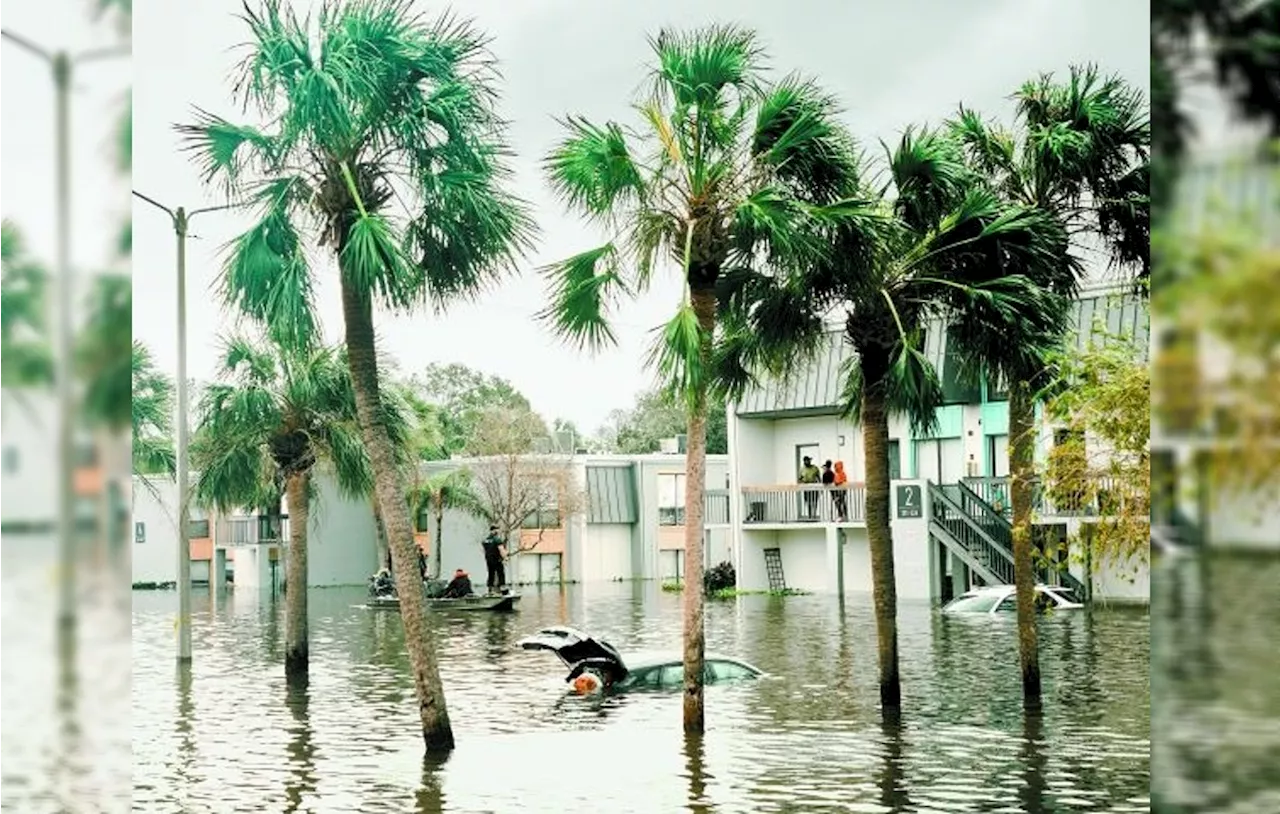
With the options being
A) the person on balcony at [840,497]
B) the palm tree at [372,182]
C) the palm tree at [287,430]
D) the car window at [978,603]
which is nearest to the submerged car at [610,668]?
the palm tree at [287,430]

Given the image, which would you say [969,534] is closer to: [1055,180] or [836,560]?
[836,560]

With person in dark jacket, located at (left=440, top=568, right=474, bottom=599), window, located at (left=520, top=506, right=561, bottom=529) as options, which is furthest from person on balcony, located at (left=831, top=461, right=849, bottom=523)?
person in dark jacket, located at (left=440, top=568, right=474, bottom=599)

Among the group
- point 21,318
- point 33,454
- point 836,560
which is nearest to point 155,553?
point 836,560

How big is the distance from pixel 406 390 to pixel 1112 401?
19.2 metres

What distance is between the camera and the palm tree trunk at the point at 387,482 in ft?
31.9

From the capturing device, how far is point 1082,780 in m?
9.95

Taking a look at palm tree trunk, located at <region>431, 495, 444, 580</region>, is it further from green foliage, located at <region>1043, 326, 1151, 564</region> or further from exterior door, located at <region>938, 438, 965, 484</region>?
green foliage, located at <region>1043, 326, 1151, 564</region>

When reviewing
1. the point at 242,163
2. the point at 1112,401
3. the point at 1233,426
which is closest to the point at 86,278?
the point at 1233,426

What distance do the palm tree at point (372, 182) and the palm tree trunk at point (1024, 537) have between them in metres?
3.16

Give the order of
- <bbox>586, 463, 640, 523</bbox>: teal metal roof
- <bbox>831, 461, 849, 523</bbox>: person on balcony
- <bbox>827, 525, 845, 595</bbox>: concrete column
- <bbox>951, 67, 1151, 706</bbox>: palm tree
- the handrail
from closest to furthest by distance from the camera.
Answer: <bbox>951, 67, 1151, 706</bbox>: palm tree < the handrail < <bbox>831, 461, 849, 523</bbox>: person on balcony < <bbox>827, 525, 845, 595</bbox>: concrete column < <bbox>586, 463, 640, 523</bbox>: teal metal roof

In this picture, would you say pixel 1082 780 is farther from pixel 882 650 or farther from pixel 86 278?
pixel 86 278

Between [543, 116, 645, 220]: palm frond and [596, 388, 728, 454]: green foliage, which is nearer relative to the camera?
[543, 116, 645, 220]: palm frond

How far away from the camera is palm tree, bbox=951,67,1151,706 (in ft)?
39.6

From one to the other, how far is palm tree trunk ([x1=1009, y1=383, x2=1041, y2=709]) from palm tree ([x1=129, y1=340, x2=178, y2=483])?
39.6ft
